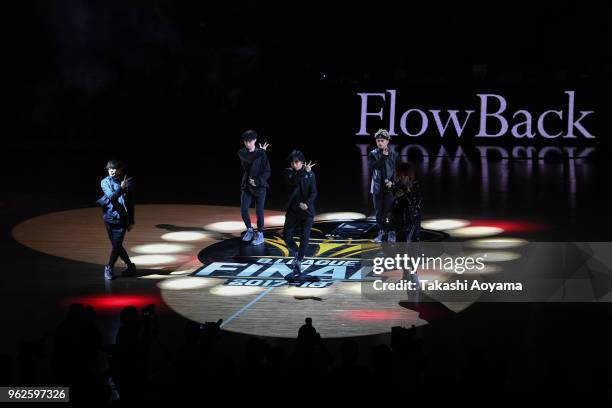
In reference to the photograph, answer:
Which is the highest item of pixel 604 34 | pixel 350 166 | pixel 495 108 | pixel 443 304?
pixel 604 34

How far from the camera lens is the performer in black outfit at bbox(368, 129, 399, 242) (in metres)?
13.3

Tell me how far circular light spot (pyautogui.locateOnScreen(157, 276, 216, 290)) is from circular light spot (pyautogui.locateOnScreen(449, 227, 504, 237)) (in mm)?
4405

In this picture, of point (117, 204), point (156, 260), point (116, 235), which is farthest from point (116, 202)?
point (156, 260)

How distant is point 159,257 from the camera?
12664mm

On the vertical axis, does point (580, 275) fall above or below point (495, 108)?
below

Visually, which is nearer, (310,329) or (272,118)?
(310,329)

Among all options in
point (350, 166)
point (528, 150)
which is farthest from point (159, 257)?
point (528, 150)

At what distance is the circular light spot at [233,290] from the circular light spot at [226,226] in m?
3.55

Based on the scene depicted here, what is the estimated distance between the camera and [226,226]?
14.8 meters

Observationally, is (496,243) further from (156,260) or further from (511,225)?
(156,260)

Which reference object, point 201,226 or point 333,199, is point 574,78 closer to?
point 333,199

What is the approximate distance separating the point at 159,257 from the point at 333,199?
5.57 meters

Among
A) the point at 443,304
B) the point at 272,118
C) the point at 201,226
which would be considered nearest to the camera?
the point at 443,304

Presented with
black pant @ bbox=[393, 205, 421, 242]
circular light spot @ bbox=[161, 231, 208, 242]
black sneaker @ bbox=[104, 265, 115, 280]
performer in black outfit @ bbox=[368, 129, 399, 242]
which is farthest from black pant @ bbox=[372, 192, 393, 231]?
black sneaker @ bbox=[104, 265, 115, 280]
